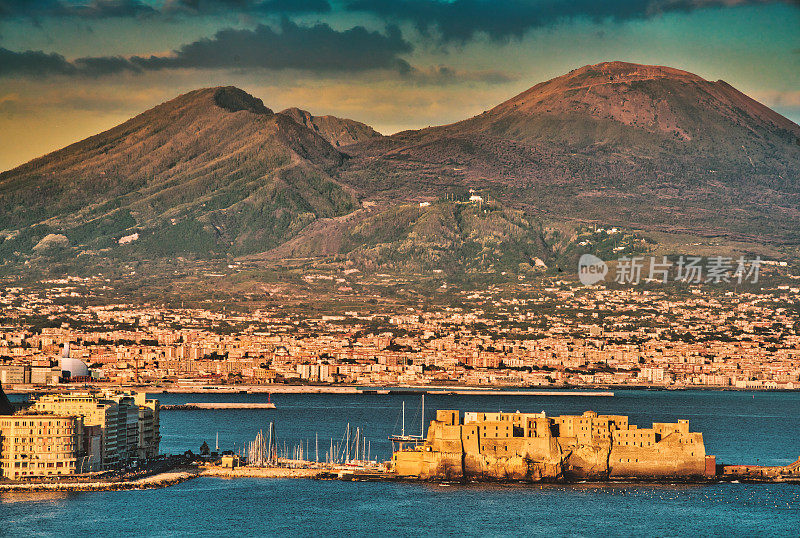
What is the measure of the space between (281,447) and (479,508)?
103ft

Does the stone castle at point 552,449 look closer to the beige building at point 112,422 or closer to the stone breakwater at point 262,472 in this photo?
the stone breakwater at point 262,472

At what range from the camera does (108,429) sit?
79750 mm

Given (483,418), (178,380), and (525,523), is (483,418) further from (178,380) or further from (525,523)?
(178,380)

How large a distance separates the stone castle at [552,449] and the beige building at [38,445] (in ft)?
57.7

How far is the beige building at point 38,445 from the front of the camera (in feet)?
249

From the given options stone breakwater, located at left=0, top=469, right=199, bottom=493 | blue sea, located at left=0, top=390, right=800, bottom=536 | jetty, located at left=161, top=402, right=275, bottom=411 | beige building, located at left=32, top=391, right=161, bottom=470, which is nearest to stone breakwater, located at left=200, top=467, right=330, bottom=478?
blue sea, located at left=0, top=390, right=800, bottom=536

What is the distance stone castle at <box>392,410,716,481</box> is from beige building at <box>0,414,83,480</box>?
17.6m

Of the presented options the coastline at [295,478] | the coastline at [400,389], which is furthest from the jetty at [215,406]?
the coastline at [295,478]

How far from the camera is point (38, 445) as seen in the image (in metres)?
76.7

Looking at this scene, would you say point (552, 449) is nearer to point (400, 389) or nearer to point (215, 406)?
point (215, 406)

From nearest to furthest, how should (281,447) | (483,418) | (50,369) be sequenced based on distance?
(483,418), (281,447), (50,369)

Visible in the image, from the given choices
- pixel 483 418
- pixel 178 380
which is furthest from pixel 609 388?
pixel 483 418

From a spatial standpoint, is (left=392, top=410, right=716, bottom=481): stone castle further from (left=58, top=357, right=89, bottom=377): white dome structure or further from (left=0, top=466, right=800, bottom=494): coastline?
(left=58, top=357, right=89, bottom=377): white dome structure

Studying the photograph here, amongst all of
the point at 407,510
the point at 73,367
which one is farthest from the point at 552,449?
the point at 73,367
